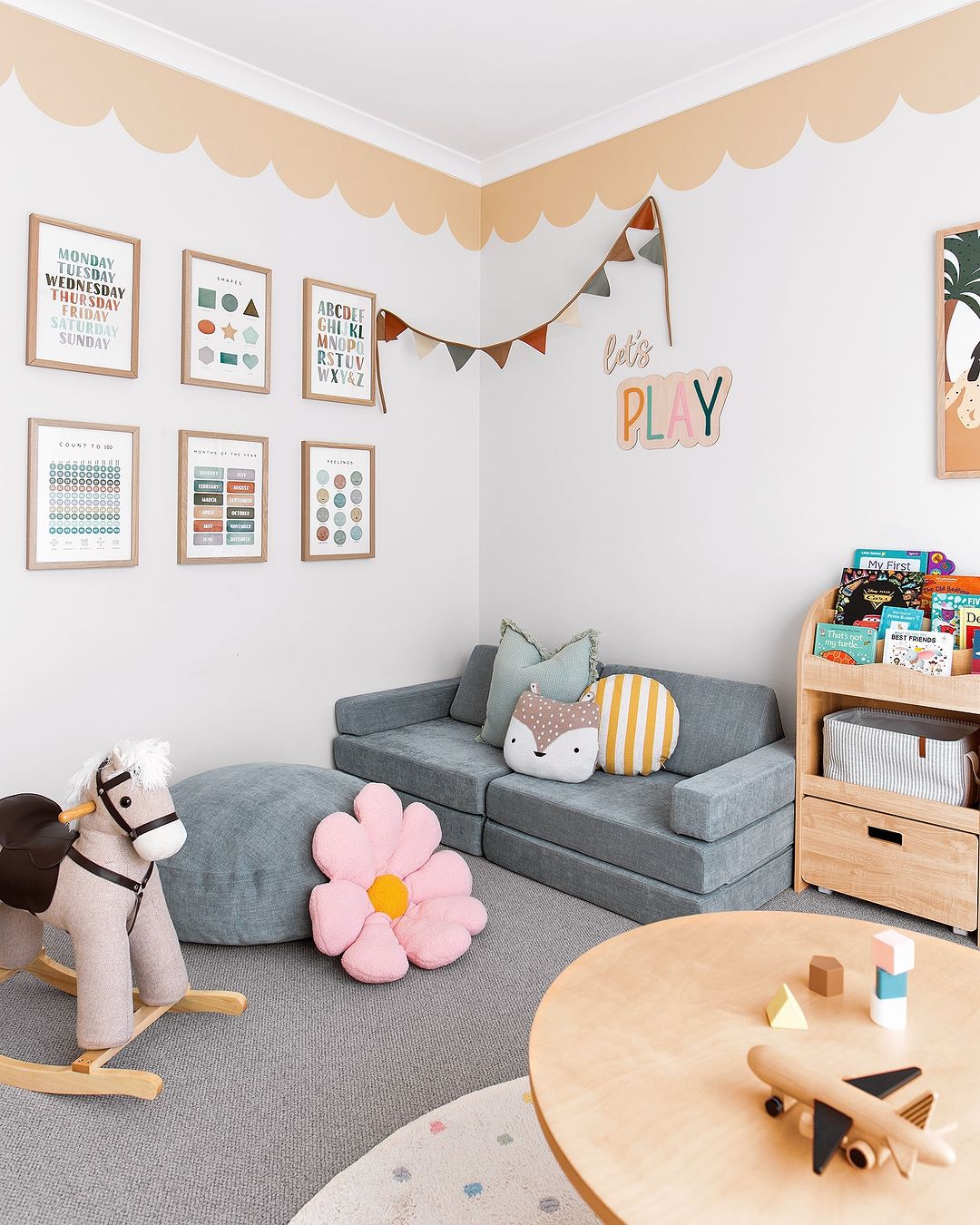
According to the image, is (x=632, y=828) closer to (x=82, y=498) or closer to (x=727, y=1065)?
(x=727, y=1065)

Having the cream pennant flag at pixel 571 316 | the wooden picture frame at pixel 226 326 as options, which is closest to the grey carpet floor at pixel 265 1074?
the wooden picture frame at pixel 226 326

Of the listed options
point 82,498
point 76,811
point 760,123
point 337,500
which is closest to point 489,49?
point 760,123

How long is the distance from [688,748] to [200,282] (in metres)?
2.40

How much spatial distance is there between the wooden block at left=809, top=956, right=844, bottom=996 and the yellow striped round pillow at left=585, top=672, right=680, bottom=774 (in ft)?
5.30

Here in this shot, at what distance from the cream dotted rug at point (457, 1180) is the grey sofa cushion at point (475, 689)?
204cm

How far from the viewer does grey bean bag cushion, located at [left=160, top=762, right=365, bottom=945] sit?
7.98 ft

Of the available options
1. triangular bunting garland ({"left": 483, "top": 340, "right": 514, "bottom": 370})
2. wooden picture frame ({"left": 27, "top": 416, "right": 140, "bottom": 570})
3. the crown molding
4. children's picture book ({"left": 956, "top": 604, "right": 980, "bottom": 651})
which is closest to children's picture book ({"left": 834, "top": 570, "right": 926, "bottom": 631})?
children's picture book ({"left": 956, "top": 604, "right": 980, "bottom": 651})

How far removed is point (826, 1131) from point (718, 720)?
6.65ft

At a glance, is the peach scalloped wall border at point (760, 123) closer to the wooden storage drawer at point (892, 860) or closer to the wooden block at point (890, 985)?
the wooden storage drawer at point (892, 860)

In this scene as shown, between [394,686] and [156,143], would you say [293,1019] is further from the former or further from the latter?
[156,143]

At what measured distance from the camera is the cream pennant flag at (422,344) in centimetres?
383

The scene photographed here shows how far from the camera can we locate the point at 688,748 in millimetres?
3096

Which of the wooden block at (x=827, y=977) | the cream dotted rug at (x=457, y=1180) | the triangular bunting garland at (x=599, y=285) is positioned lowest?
the cream dotted rug at (x=457, y=1180)

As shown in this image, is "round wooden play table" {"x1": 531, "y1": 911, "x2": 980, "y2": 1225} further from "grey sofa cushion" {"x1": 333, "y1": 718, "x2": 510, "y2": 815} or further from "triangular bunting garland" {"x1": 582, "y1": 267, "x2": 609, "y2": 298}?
"triangular bunting garland" {"x1": 582, "y1": 267, "x2": 609, "y2": 298}
